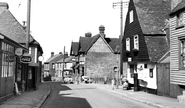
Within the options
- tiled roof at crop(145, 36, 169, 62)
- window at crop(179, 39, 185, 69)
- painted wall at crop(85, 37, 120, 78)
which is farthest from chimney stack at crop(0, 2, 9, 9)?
painted wall at crop(85, 37, 120, 78)

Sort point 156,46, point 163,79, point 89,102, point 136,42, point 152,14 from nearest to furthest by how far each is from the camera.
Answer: point 89,102 < point 163,79 < point 156,46 < point 152,14 < point 136,42

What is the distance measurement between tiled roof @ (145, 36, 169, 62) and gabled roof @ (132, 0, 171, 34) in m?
0.68

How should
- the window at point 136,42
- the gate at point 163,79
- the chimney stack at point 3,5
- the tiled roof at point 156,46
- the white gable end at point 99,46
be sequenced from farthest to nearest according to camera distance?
the white gable end at point 99,46
the chimney stack at point 3,5
the window at point 136,42
the tiled roof at point 156,46
the gate at point 163,79

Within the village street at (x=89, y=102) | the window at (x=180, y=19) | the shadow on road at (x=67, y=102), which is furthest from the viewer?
the window at (x=180, y=19)

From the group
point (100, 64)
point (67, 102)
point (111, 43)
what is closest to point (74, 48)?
point (111, 43)

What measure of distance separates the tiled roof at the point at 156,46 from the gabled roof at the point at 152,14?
0.68 metres

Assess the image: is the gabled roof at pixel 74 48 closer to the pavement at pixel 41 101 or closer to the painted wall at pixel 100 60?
the painted wall at pixel 100 60

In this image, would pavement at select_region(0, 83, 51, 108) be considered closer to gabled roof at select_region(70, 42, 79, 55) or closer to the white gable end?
the white gable end

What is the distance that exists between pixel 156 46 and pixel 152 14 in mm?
3731

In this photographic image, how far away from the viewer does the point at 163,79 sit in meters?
18.5

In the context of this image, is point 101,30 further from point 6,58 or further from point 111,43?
point 6,58

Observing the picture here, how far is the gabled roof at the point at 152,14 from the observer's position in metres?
22.6

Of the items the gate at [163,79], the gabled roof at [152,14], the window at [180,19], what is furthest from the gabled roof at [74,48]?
the window at [180,19]

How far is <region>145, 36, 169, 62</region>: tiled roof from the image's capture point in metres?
21.2
